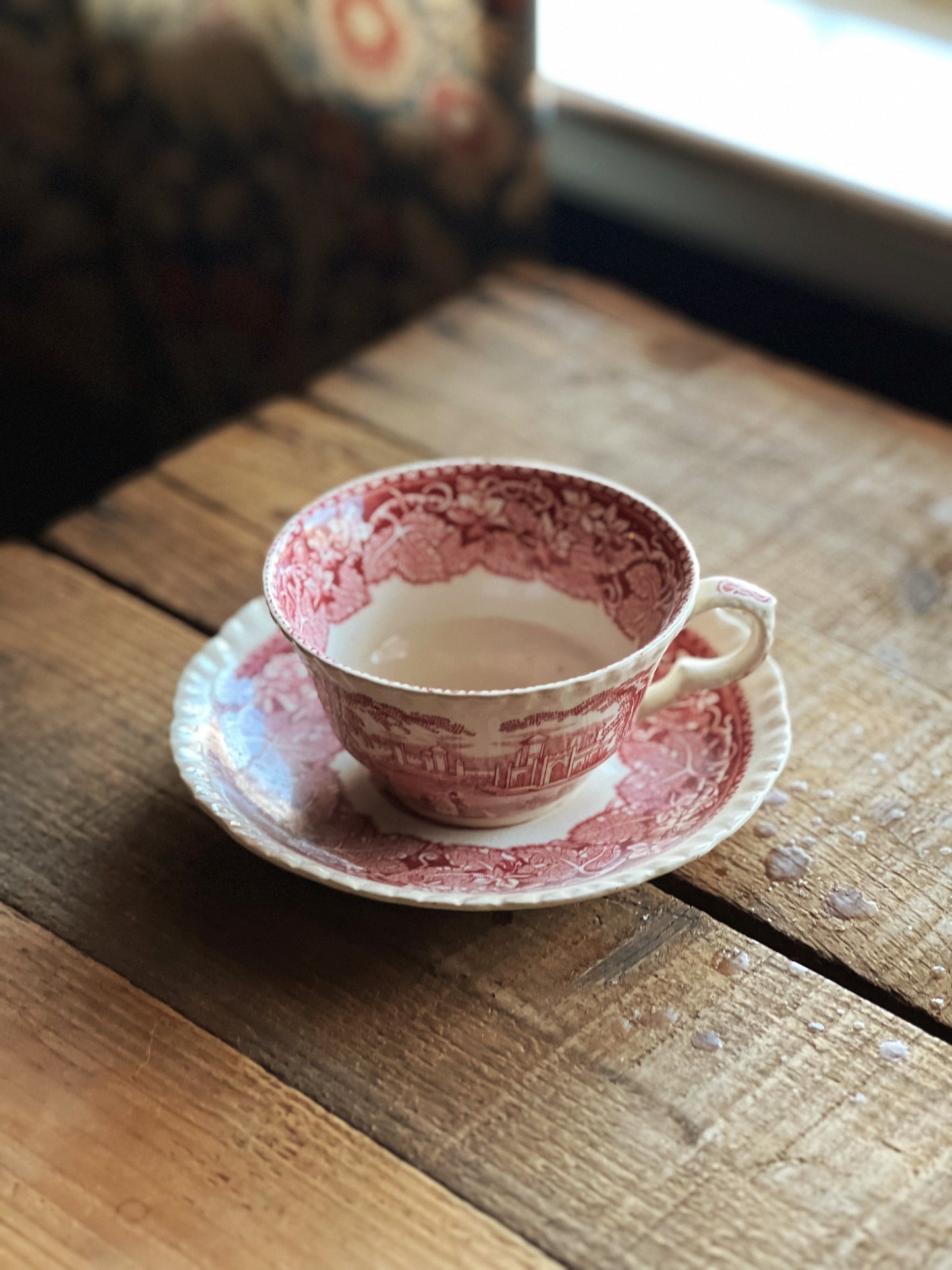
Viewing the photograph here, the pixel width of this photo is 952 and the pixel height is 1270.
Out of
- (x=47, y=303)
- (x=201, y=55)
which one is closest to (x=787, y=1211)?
(x=201, y=55)

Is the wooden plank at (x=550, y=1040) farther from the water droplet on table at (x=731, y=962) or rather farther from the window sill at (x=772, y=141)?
the window sill at (x=772, y=141)

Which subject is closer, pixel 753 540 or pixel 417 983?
pixel 417 983

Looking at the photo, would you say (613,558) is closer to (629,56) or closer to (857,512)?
(857,512)

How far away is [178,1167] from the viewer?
0.45 m

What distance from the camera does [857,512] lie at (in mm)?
782

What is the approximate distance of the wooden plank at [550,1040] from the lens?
0.43m

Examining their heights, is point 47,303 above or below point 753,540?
below

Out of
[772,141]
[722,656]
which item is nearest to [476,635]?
[722,656]

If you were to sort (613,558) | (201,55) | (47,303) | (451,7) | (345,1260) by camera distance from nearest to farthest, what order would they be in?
(345,1260) < (613,558) < (451,7) < (201,55) < (47,303)

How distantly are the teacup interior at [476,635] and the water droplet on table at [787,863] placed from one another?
108 mm

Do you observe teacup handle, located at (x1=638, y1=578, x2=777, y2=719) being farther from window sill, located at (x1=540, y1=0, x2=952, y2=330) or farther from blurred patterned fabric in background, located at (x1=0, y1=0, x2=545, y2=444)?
blurred patterned fabric in background, located at (x1=0, y1=0, x2=545, y2=444)

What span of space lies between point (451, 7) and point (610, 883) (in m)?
1.07

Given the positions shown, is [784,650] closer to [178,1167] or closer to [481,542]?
[481,542]

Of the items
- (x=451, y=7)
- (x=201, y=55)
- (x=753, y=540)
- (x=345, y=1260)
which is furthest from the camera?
(x=201, y=55)
